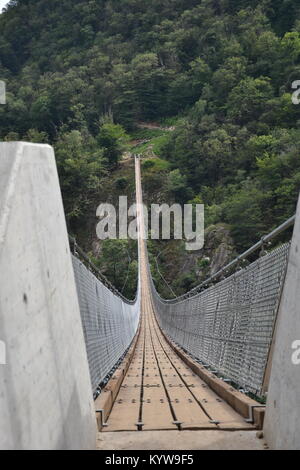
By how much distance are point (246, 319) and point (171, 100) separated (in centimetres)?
4679

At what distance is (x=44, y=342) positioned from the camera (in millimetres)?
1199

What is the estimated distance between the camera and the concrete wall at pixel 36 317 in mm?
1029

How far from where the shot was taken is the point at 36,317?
3.84 feet

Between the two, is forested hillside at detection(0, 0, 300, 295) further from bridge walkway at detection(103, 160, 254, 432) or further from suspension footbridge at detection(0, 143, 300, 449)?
suspension footbridge at detection(0, 143, 300, 449)

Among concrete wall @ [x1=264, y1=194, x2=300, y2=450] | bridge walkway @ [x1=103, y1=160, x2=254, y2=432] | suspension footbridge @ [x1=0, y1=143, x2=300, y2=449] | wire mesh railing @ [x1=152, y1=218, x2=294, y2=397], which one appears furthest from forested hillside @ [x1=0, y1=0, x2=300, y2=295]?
concrete wall @ [x1=264, y1=194, x2=300, y2=450]

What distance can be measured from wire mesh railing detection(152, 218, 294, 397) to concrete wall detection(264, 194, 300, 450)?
0.48 metres

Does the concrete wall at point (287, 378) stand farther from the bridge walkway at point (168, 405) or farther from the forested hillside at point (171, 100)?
the forested hillside at point (171, 100)

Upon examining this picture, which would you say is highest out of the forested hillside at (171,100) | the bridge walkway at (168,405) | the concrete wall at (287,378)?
the forested hillside at (171,100)

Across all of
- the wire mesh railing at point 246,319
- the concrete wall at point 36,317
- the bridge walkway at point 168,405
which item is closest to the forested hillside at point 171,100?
the wire mesh railing at point 246,319

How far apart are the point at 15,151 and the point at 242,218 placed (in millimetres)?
19150

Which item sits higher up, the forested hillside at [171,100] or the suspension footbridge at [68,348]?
the forested hillside at [171,100]

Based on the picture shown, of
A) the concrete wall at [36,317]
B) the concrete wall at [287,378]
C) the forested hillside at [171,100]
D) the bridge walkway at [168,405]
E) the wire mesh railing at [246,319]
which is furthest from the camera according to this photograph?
the forested hillside at [171,100]

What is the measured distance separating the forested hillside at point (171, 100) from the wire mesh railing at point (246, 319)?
Result: 15.3 meters

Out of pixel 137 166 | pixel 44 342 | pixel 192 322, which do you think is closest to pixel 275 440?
pixel 44 342
